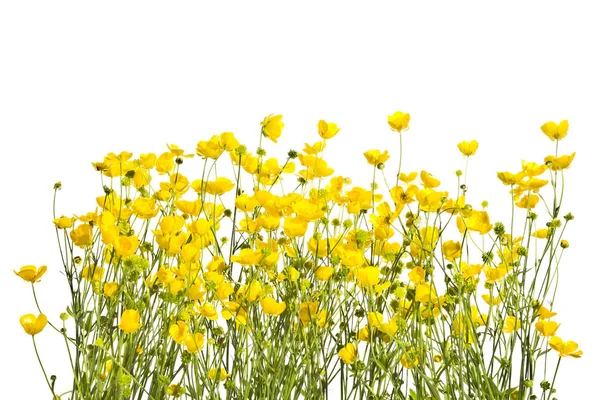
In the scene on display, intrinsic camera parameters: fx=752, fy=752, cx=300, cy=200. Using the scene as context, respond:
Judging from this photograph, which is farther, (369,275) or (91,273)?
(91,273)

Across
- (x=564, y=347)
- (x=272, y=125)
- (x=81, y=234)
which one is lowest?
(x=564, y=347)

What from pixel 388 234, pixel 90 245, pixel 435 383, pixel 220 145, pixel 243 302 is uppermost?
pixel 220 145

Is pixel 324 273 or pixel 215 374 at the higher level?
pixel 324 273

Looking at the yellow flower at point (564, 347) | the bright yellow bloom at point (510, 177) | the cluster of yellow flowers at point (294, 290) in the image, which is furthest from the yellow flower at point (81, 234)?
the yellow flower at point (564, 347)

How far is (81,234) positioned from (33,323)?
0.76 feet

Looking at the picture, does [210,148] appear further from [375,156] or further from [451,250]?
[451,250]

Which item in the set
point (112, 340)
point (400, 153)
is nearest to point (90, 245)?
point (112, 340)

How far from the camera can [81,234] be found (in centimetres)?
175

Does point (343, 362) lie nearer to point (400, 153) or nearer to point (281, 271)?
point (281, 271)

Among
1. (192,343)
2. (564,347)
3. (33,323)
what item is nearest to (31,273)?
(33,323)

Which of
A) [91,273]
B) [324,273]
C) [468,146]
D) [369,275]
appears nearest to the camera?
[369,275]

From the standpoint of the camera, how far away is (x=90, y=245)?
177 centimetres

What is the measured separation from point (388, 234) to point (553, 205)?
38cm

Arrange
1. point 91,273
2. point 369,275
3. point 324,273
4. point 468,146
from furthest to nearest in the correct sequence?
point 468,146 < point 91,273 < point 324,273 < point 369,275
